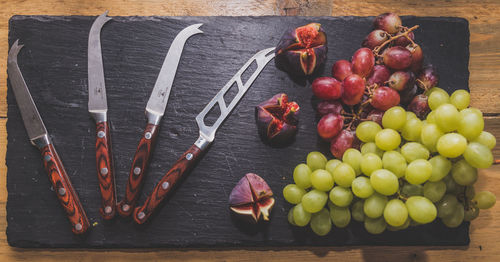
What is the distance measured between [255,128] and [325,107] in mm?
169

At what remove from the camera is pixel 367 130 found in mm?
876

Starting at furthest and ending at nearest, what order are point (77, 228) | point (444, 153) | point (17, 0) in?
1. point (17, 0)
2. point (77, 228)
3. point (444, 153)

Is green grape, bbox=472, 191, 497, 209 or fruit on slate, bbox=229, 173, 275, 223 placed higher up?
green grape, bbox=472, 191, 497, 209

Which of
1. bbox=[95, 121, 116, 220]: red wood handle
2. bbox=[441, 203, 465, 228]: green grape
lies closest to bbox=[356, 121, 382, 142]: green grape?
bbox=[441, 203, 465, 228]: green grape

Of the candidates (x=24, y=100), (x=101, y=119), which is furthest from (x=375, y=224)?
(x=24, y=100)

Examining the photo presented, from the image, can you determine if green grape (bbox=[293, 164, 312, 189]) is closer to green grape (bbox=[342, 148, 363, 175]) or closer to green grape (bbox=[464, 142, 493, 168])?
green grape (bbox=[342, 148, 363, 175])

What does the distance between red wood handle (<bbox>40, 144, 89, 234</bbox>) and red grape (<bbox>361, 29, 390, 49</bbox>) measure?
2.45ft

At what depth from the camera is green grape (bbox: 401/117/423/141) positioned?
86 cm

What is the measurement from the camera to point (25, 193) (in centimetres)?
97

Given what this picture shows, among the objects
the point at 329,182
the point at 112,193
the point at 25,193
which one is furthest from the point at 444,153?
the point at 25,193

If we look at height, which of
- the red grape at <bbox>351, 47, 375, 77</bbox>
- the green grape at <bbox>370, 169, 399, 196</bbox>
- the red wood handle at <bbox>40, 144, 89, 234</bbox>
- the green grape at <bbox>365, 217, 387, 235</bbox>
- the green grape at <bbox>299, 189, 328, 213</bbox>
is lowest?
the red wood handle at <bbox>40, 144, 89, 234</bbox>

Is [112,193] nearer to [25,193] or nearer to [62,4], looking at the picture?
[25,193]

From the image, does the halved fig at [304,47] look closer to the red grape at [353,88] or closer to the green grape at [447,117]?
the red grape at [353,88]

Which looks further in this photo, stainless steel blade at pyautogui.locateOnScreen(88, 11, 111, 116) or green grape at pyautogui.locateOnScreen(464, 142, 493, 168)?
stainless steel blade at pyautogui.locateOnScreen(88, 11, 111, 116)
